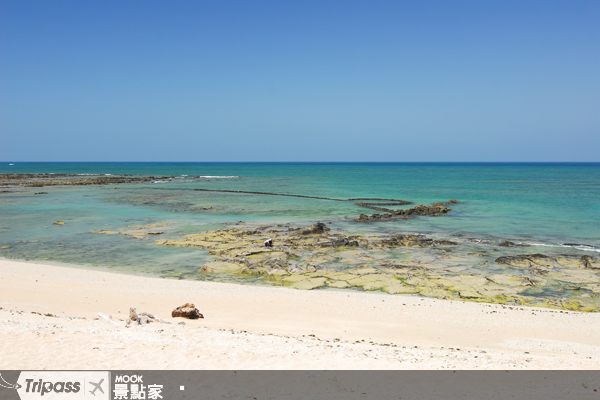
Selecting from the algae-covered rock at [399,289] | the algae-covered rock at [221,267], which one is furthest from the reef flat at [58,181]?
the algae-covered rock at [399,289]

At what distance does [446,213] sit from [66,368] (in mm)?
29681

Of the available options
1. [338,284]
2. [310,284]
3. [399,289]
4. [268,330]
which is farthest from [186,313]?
[399,289]

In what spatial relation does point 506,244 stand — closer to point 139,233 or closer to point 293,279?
point 293,279

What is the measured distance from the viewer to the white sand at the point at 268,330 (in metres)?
6.65

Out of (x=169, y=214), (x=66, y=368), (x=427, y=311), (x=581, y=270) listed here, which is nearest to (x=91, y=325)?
(x=66, y=368)

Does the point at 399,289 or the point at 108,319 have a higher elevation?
the point at 108,319

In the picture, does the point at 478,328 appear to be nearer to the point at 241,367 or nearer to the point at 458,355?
the point at 458,355

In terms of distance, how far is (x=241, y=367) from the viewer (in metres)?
6.40

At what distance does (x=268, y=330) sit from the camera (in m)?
8.91

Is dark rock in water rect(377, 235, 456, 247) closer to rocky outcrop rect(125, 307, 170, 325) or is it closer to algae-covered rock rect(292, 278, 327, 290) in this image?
algae-covered rock rect(292, 278, 327, 290)

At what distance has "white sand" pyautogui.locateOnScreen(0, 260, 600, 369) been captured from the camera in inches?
262

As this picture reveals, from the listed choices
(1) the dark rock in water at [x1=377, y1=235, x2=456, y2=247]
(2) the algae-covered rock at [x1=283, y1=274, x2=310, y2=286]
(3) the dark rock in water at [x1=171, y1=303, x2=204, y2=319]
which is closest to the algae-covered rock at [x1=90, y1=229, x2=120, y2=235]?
(2) the algae-covered rock at [x1=283, y1=274, x2=310, y2=286]

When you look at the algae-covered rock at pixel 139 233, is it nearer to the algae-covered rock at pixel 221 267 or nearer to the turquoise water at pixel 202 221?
the turquoise water at pixel 202 221

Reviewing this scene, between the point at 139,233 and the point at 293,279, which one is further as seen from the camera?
the point at 139,233
